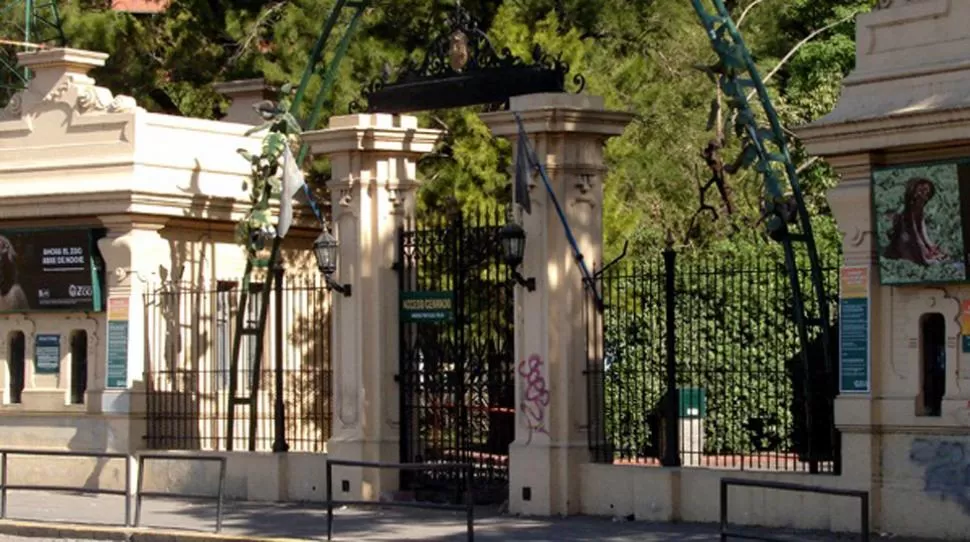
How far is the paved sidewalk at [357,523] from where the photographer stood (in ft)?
63.5

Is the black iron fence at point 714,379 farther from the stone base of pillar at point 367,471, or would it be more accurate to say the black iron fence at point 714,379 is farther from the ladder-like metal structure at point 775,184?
the stone base of pillar at point 367,471

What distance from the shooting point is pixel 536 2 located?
32844 mm

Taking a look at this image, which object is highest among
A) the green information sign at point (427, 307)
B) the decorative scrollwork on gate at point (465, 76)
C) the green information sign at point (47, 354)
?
the decorative scrollwork on gate at point (465, 76)

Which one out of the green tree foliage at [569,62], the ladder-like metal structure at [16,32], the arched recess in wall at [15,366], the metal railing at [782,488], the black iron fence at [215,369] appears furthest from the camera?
the ladder-like metal structure at [16,32]

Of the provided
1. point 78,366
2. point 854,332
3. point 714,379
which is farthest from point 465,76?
point 78,366

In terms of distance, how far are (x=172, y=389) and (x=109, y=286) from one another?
1.55 metres

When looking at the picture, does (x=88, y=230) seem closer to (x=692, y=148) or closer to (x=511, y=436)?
(x=511, y=436)

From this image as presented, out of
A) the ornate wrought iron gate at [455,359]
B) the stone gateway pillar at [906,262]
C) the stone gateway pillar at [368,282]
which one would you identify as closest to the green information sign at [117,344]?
the stone gateway pillar at [368,282]

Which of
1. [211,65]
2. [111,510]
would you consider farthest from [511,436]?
[211,65]

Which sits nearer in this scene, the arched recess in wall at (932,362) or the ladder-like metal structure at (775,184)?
the arched recess in wall at (932,362)

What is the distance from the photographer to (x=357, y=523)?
69.1 ft

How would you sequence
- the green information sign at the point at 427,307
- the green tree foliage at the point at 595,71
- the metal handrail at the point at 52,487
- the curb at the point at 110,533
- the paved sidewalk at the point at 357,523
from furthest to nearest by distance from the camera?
the green tree foliage at the point at 595,71, the green information sign at the point at 427,307, the metal handrail at the point at 52,487, the curb at the point at 110,533, the paved sidewalk at the point at 357,523

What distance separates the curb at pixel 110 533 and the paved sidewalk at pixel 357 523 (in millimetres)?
96

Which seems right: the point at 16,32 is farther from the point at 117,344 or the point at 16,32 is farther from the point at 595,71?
the point at 117,344
